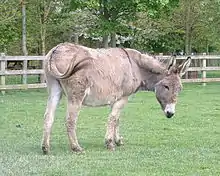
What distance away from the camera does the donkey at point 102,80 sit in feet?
30.3

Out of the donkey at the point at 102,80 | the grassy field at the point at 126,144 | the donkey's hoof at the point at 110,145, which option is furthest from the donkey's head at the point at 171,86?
the donkey's hoof at the point at 110,145

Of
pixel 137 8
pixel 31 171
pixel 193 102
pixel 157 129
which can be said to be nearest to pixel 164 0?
pixel 137 8

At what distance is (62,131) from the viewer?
11.9 meters

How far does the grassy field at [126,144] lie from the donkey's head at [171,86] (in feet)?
2.16

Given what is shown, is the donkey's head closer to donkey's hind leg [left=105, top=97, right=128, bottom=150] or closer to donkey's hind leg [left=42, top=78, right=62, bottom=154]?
donkey's hind leg [left=105, top=97, right=128, bottom=150]

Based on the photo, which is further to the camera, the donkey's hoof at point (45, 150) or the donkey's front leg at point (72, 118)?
the donkey's front leg at point (72, 118)

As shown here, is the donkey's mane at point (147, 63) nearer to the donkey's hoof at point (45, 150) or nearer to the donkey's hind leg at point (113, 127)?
the donkey's hind leg at point (113, 127)

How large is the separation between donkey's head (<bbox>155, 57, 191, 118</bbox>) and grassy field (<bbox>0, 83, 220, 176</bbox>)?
0.66 metres

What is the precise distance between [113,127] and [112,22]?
1931cm

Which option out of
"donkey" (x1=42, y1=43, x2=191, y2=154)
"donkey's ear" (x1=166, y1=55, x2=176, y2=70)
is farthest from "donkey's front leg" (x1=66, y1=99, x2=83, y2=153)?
"donkey's ear" (x1=166, y1=55, x2=176, y2=70)

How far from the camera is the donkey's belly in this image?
9492 mm

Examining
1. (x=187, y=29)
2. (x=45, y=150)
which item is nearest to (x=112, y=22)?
(x=187, y=29)

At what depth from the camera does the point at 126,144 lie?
10250 mm

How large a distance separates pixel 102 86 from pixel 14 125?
150 inches
